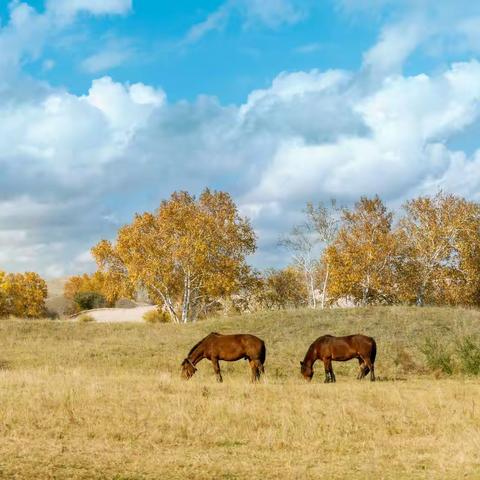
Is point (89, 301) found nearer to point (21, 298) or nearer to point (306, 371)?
point (21, 298)

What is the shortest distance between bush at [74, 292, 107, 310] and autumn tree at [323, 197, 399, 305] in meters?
53.6

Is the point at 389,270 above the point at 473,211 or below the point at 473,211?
below

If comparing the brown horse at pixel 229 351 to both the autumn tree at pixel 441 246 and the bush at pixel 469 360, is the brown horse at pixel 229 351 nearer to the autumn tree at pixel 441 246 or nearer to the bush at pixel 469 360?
the bush at pixel 469 360

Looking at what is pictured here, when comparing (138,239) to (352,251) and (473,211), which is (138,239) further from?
(473,211)

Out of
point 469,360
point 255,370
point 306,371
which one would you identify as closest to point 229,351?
point 255,370

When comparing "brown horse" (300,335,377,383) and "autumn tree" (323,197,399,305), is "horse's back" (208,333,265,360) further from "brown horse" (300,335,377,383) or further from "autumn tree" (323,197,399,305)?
"autumn tree" (323,197,399,305)

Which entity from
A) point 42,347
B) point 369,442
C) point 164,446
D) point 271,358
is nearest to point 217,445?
point 164,446

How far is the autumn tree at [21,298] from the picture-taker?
304 feet

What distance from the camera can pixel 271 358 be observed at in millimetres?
32781

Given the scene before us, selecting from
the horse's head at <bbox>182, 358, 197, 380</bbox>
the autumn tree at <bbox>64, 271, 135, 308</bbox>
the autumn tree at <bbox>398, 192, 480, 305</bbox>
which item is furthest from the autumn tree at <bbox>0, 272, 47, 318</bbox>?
the horse's head at <bbox>182, 358, 197, 380</bbox>

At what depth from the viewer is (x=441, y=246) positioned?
62.7m

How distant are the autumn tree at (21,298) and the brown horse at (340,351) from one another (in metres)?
73.6

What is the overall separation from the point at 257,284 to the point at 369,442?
1922 inches

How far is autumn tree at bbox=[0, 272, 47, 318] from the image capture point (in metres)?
92.6
